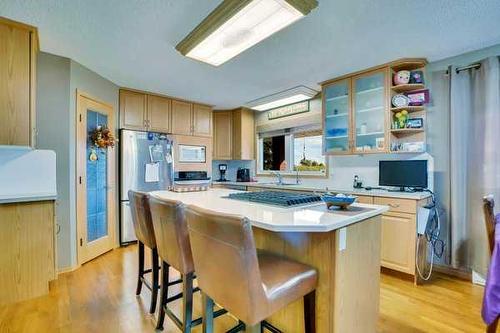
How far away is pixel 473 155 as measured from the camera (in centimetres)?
252

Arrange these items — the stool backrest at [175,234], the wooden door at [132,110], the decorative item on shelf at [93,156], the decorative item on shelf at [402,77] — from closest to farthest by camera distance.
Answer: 1. the stool backrest at [175,234]
2. the decorative item on shelf at [402,77]
3. the decorative item on shelf at [93,156]
4. the wooden door at [132,110]

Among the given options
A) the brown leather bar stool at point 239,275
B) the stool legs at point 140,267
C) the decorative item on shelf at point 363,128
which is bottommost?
the stool legs at point 140,267

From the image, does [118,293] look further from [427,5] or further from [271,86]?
[427,5]

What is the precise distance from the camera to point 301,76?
3.22 m

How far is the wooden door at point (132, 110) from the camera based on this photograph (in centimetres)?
370

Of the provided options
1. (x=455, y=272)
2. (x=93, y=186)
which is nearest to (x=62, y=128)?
(x=93, y=186)

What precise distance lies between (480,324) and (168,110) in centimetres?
444

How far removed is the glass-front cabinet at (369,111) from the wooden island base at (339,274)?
1.81 meters

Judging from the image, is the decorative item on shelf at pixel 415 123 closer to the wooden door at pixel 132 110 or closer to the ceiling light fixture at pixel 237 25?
the ceiling light fixture at pixel 237 25

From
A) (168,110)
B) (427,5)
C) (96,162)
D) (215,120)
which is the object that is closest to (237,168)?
(215,120)

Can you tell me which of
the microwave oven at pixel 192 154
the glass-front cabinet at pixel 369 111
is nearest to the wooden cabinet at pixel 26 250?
the microwave oven at pixel 192 154

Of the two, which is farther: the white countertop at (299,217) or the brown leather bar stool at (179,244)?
the brown leather bar stool at (179,244)

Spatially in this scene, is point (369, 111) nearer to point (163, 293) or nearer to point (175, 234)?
point (175, 234)

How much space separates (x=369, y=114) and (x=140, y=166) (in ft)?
10.8
